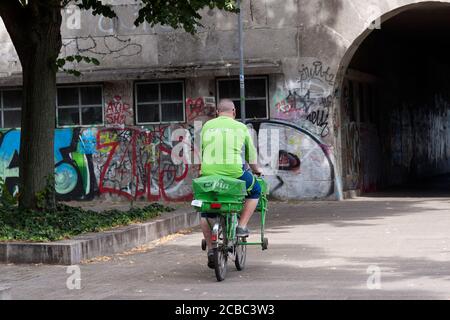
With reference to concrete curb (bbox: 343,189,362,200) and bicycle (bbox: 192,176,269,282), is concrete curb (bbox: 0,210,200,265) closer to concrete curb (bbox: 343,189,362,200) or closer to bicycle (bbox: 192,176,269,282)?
bicycle (bbox: 192,176,269,282)

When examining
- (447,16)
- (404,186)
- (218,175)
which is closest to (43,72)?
(218,175)

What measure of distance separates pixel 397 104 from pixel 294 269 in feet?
59.4

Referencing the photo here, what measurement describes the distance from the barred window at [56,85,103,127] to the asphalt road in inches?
278

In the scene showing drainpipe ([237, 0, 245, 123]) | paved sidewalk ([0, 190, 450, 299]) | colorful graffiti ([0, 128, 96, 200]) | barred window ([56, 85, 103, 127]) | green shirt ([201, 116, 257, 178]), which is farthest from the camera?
barred window ([56, 85, 103, 127])

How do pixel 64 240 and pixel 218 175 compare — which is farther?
pixel 64 240

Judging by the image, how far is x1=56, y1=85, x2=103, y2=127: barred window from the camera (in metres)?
20.8

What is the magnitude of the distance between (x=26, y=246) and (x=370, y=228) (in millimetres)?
5651

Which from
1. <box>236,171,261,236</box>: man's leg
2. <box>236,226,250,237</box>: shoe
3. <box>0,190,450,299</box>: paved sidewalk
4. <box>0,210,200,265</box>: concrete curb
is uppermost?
<box>236,171,261,236</box>: man's leg

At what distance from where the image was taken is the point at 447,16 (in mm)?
22891

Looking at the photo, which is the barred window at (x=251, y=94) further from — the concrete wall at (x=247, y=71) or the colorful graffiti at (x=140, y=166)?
the colorful graffiti at (x=140, y=166)

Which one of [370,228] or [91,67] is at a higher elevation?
[91,67]

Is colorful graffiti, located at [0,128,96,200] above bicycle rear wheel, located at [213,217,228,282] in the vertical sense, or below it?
above

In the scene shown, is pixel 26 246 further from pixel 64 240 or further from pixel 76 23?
pixel 76 23

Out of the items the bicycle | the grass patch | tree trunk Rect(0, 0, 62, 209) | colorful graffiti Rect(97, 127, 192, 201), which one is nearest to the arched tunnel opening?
colorful graffiti Rect(97, 127, 192, 201)
